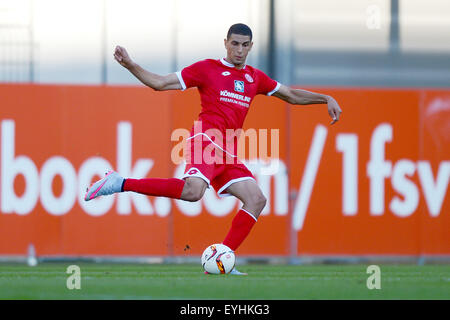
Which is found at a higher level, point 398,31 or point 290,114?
point 398,31

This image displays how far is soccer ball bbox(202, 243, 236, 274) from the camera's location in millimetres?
7430

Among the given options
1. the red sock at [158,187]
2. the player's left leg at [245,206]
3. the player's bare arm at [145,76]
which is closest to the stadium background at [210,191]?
the player's left leg at [245,206]

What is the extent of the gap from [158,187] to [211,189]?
135 inches

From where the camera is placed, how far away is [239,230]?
765 centimetres

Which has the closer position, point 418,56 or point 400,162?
point 400,162

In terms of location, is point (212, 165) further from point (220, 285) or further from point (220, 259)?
point (220, 285)

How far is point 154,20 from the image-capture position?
43.2 ft

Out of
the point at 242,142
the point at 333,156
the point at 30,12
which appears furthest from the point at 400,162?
the point at 30,12

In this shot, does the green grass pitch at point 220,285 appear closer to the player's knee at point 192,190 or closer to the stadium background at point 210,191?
the player's knee at point 192,190

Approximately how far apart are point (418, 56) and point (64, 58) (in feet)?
16.2

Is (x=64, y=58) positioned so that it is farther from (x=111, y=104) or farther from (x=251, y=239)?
(x=251, y=239)

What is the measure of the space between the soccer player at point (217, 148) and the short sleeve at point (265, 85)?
17 cm

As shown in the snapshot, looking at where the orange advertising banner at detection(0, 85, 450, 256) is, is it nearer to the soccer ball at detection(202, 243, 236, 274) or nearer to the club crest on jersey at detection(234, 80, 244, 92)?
the club crest on jersey at detection(234, 80, 244, 92)

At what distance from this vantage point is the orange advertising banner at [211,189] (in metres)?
10.9
